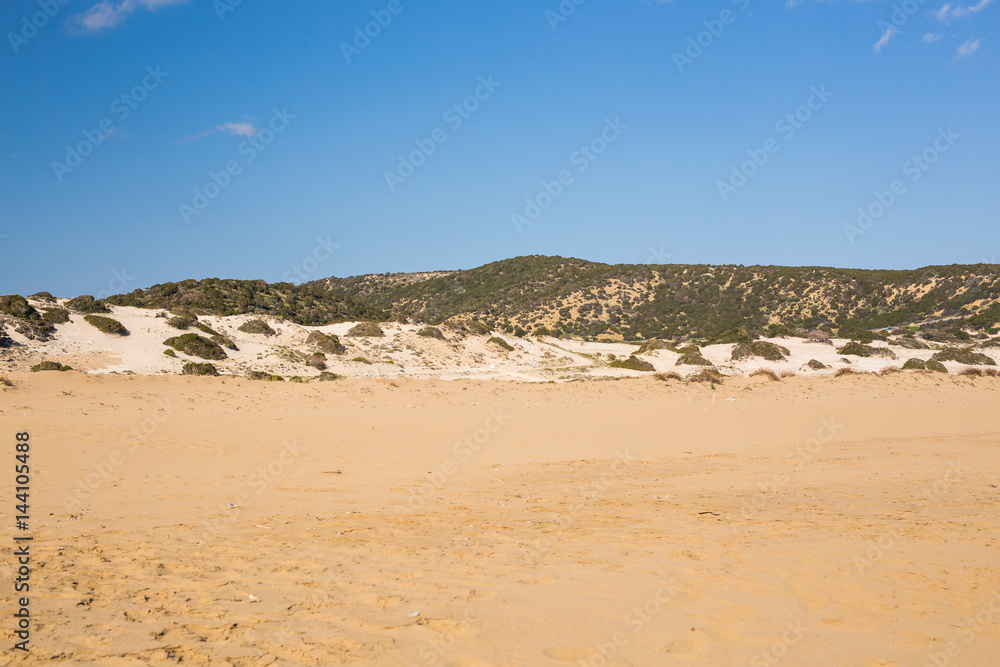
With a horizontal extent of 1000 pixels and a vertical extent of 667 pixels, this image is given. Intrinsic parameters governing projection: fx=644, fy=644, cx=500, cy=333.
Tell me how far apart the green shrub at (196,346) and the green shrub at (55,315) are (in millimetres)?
3685

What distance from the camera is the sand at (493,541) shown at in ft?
13.5

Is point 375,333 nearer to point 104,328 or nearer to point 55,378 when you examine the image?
point 104,328

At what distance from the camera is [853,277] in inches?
2608

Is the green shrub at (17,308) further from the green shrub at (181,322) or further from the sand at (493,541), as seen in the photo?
the sand at (493,541)

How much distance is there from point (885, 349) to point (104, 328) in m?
34.6

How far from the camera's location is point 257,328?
2753 centimetres

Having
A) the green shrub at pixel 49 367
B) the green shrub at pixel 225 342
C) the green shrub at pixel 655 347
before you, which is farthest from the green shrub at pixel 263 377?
the green shrub at pixel 655 347

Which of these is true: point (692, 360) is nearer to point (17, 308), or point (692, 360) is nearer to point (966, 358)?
point (966, 358)

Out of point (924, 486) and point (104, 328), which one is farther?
point (104, 328)

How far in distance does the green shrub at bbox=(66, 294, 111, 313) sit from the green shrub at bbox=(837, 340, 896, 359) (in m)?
33.1

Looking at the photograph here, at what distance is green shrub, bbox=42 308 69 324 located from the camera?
22750 millimetres

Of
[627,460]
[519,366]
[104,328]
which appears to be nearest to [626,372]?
[519,366]

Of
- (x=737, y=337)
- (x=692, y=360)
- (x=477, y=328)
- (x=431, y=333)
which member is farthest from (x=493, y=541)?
(x=737, y=337)

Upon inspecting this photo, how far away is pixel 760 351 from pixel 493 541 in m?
27.3
